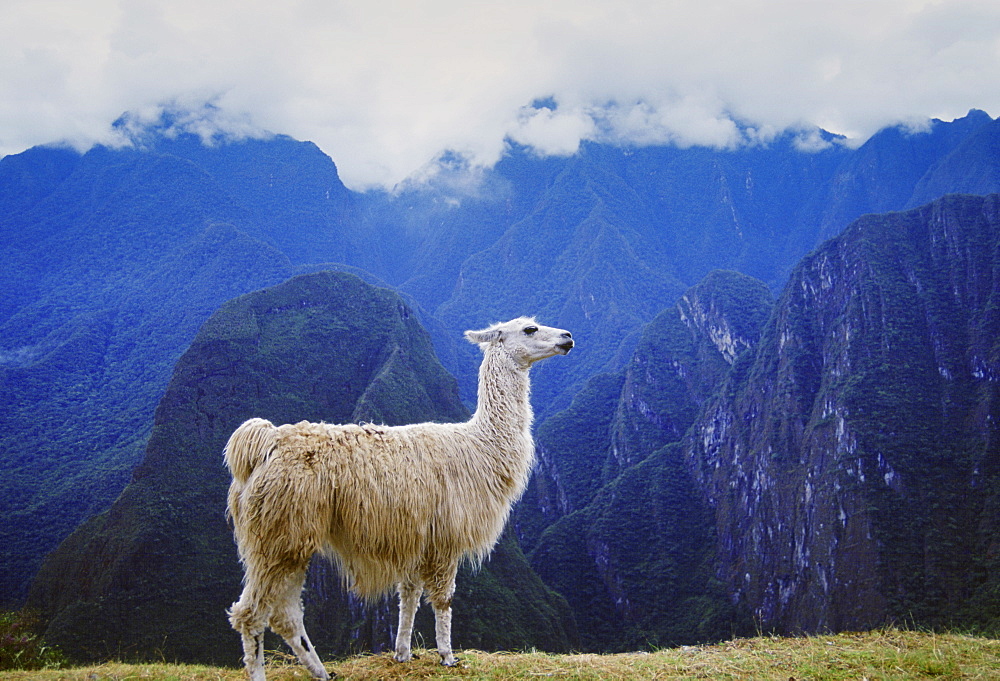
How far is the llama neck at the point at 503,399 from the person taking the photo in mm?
5719

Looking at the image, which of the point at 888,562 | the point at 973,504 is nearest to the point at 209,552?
the point at 888,562

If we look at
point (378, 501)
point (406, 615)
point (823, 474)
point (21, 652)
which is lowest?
point (21, 652)

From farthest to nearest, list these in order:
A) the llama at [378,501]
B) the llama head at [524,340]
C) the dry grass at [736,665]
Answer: the llama head at [524,340]
the dry grass at [736,665]
the llama at [378,501]

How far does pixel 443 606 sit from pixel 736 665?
250 centimetres

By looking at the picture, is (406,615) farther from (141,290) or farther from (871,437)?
(141,290)

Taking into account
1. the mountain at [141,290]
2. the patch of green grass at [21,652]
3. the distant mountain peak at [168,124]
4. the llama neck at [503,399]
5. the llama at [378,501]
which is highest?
the distant mountain peak at [168,124]

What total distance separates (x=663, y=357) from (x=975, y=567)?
67.7 m

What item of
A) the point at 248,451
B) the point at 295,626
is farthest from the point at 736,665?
the point at 248,451

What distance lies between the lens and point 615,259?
193250mm

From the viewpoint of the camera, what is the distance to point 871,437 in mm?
71312

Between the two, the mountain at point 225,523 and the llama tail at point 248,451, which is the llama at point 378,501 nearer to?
the llama tail at point 248,451

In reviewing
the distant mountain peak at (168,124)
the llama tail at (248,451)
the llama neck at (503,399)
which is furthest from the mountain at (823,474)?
the distant mountain peak at (168,124)

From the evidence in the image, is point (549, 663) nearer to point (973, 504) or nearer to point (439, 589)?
point (439, 589)

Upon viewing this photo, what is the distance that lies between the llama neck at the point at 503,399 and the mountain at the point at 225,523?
2206cm
